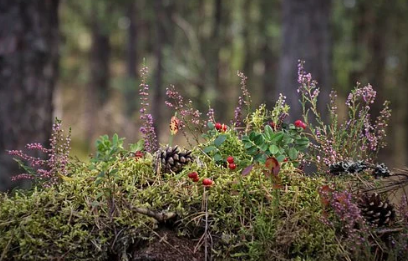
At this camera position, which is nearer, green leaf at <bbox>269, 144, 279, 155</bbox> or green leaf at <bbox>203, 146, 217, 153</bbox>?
green leaf at <bbox>269, 144, 279, 155</bbox>

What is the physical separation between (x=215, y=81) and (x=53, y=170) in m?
12.2

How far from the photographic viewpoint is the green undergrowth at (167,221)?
5.61ft

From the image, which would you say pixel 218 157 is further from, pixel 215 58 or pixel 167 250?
pixel 215 58

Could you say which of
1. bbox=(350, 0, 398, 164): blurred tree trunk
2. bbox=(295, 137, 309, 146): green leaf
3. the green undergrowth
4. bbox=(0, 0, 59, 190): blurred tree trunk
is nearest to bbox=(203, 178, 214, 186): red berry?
the green undergrowth

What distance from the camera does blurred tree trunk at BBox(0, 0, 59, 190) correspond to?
4.55 metres

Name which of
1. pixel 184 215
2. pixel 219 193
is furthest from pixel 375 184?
pixel 184 215

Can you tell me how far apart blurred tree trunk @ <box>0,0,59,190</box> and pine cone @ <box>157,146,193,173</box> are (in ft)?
9.85

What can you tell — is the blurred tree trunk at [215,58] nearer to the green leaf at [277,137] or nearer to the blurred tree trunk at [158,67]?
the blurred tree trunk at [158,67]

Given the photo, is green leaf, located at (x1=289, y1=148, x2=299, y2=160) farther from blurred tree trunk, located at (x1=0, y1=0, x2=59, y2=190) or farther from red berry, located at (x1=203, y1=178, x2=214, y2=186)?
blurred tree trunk, located at (x1=0, y1=0, x2=59, y2=190)

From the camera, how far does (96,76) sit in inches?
958

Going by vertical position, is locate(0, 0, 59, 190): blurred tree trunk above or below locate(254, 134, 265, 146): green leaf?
above

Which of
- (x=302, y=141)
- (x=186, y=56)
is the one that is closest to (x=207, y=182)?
(x=302, y=141)

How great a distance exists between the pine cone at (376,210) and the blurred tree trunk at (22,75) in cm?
360

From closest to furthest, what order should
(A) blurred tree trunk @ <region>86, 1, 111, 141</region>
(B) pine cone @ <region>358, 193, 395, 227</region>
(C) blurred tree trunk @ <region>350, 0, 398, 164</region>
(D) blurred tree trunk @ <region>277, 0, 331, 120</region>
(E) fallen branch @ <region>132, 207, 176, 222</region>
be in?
(E) fallen branch @ <region>132, 207, 176, 222</region>, (B) pine cone @ <region>358, 193, 395, 227</region>, (D) blurred tree trunk @ <region>277, 0, 331, 120</region>, (C) blurred tree trunk @ <region>350, 0, 398, 164</region>, (A) blurred tree trunk @ <region>86, 1, 111, 141</region>
